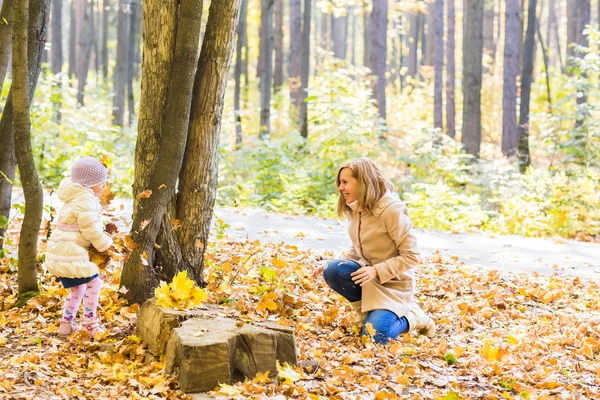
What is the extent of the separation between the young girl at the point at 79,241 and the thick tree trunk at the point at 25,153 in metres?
0.51

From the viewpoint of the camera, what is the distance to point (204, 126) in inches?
187

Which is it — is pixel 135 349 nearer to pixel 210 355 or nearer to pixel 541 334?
pixel 210 355

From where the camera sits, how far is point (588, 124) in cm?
1284

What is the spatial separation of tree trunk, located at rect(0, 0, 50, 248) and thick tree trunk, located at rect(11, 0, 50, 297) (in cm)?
69

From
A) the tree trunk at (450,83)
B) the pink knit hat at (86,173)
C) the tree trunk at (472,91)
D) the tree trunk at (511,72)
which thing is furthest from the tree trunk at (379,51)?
the pink knit hat at (86,173)

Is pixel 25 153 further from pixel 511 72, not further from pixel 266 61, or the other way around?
pixel 511 72

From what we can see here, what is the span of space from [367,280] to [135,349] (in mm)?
1686

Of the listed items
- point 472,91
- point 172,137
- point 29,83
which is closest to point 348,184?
point 172,137

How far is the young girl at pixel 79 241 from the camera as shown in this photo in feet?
13.4

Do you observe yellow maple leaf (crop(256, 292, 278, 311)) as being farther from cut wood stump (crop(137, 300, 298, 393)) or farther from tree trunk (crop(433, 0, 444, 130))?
tree trunk (crop(433, 0, 444, 130))

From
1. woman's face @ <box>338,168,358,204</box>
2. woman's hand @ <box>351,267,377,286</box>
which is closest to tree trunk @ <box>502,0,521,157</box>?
woman's face @ <box>338,168,358,204</box>

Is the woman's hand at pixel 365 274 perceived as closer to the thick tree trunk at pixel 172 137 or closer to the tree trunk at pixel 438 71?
the thick tree trunk at pixel 172 137

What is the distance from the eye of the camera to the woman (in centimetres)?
458

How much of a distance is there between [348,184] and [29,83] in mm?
2839
